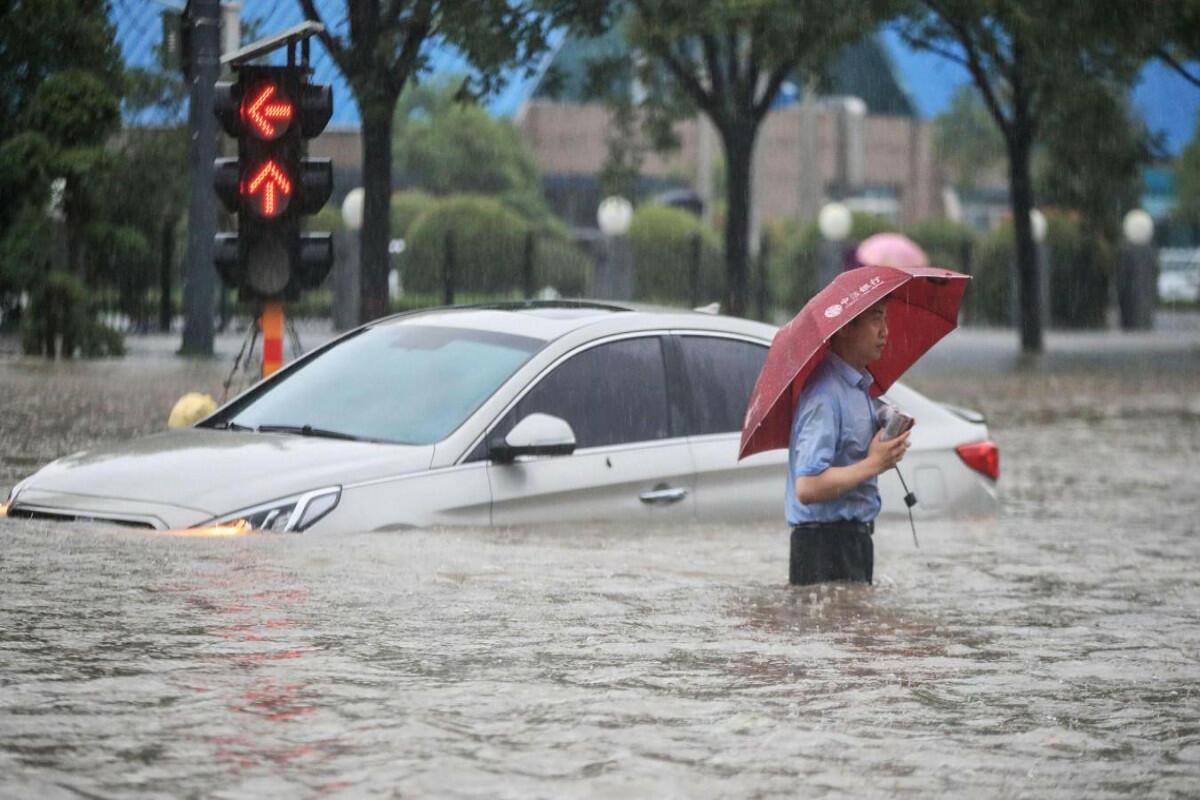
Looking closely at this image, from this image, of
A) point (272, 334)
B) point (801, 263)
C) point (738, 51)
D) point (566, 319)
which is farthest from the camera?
point (801, 263)

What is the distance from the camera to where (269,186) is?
13.1 meters

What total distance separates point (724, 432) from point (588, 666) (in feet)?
10.8

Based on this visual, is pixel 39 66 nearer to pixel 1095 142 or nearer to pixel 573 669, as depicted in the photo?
pixel 1095 142

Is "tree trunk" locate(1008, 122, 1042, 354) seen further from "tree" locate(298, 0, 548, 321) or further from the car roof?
the car roof

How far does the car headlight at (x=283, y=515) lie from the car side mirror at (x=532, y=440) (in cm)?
78

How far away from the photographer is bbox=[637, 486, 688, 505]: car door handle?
375 inches

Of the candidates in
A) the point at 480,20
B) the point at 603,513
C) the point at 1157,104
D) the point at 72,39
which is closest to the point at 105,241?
the point at 72,39

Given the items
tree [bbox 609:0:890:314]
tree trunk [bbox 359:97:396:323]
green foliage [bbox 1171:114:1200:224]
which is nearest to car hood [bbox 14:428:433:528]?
tree trunk [bbox 359:97:396:323]

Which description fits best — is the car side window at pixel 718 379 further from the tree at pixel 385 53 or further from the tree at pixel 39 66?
the tree at pixel 39 66

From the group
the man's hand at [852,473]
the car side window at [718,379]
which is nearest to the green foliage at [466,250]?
the car side window at [718,379]

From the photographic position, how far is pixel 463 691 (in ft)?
20.5

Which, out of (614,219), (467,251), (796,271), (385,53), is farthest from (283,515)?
(796,271)

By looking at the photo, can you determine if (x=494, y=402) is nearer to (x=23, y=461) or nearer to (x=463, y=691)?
(x=463, y=691)

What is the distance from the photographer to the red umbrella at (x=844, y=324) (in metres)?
7.79
